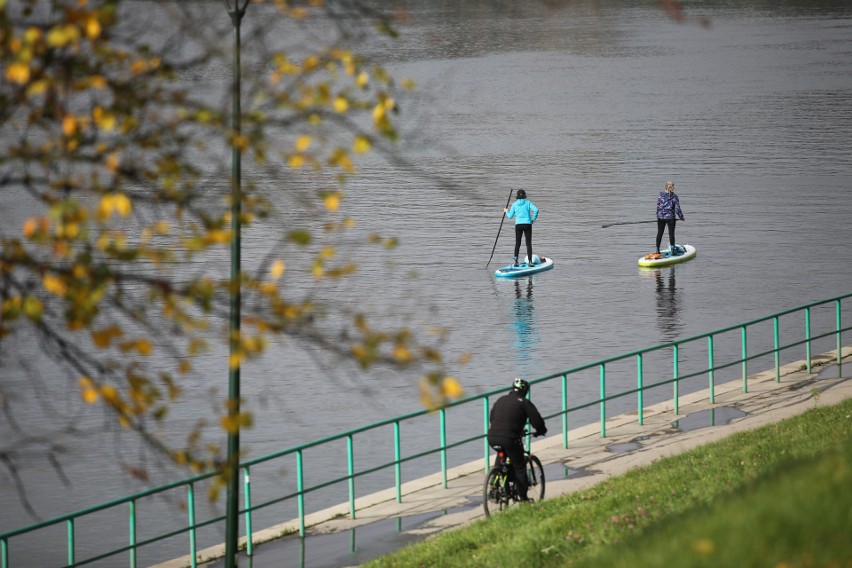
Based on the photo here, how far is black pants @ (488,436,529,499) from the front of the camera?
14180 millimetres

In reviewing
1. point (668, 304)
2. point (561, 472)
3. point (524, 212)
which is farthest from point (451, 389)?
point (524, 212)

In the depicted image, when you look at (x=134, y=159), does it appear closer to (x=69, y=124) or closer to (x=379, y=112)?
(x=69, y=124)

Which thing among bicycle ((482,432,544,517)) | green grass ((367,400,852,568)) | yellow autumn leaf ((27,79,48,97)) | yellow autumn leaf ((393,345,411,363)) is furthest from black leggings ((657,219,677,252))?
yellow autumn leaf ((27,79,48,97))

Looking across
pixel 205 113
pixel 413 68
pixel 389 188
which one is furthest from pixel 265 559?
pixel 413 68

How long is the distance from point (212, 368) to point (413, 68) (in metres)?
83.0

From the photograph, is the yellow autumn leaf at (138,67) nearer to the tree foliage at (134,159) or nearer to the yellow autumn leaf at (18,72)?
the tree foliage at (134,159)

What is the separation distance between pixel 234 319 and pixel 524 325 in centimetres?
1985

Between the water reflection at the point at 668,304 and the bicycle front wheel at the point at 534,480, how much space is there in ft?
36.7

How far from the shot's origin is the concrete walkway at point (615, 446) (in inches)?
599

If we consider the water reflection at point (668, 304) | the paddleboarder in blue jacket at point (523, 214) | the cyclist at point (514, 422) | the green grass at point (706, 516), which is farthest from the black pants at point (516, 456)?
the paddleboarder in blue jacket at point (523, 214)

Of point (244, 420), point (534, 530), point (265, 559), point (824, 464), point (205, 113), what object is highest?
point (205, 113)

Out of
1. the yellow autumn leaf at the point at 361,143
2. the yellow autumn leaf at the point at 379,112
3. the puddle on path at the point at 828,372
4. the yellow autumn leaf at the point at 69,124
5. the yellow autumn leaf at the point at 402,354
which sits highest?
the yellow autumn leaf at the point at 379,112

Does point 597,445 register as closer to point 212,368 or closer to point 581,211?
point 212,368

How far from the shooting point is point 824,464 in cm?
894
